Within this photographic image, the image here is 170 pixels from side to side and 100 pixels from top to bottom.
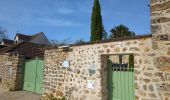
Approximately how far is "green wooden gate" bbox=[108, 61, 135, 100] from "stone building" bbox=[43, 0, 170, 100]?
19 cm

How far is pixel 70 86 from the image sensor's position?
28.6 feet

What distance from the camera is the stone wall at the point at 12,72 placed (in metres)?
13.7

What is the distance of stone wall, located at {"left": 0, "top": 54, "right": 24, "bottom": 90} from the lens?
13734mm

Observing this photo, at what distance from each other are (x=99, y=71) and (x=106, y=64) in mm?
432

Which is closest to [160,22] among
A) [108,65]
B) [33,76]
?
[108,65]

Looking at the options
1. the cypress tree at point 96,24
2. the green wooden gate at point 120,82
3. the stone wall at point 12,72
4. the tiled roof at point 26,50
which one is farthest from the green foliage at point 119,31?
the green wooden gate at point 120,82

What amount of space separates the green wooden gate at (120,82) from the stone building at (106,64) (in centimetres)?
19

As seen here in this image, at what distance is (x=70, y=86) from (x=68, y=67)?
0.83 metres

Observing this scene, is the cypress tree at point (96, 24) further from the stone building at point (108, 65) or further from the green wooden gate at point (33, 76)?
the stone building at point (108, 65)

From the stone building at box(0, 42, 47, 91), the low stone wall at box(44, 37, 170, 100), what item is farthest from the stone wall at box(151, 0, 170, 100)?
the stone building at box(0, 42, 47, 91)

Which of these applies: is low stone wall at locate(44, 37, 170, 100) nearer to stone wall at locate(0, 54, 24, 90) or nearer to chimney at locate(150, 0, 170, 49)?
chimney at locate(150, 0, 170, 49)

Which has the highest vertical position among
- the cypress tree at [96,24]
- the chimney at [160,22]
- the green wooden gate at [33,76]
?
the cypress tree at [96,24]

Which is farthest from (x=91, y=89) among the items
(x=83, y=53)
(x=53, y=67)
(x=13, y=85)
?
(x=13, y=85)

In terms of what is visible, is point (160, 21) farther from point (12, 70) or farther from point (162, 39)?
point (12, 70)
